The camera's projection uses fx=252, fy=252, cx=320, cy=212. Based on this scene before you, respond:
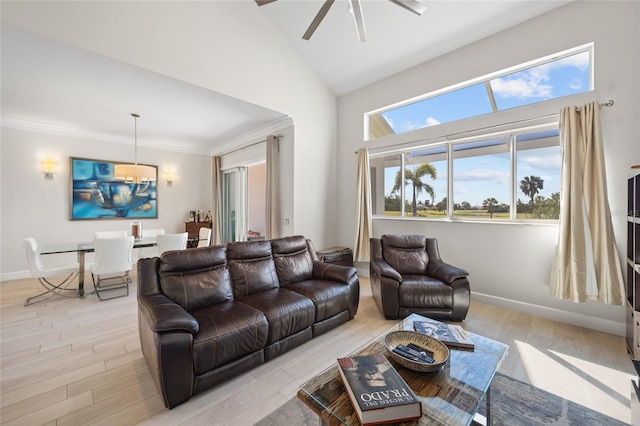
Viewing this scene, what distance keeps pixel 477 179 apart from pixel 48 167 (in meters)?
7.31

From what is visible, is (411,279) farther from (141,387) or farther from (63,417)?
(63,417)

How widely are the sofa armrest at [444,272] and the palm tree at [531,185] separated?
4.38 feet

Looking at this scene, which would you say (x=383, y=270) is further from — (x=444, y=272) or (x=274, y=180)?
(x=274, y=180)

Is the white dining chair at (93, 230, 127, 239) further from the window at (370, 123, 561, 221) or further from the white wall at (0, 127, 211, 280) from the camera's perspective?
the window at (370, 123, 561, 221)

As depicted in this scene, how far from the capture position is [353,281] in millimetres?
2867

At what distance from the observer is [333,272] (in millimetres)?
2928

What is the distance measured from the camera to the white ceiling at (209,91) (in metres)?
2.85

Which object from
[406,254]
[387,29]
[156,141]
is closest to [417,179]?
[406,254]

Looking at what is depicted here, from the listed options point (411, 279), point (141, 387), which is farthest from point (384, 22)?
point (141, 387)

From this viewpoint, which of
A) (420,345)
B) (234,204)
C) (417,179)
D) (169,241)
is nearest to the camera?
(420,345)

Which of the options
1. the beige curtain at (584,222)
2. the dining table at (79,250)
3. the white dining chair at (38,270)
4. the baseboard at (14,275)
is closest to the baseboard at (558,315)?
the beige curtain at (584,222)

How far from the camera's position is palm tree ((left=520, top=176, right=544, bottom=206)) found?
3130mm

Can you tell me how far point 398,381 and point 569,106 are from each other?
3439 mm

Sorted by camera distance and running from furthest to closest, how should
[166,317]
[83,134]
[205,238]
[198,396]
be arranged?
[83,134] → [205,238] → [198,396] → [166,317]
